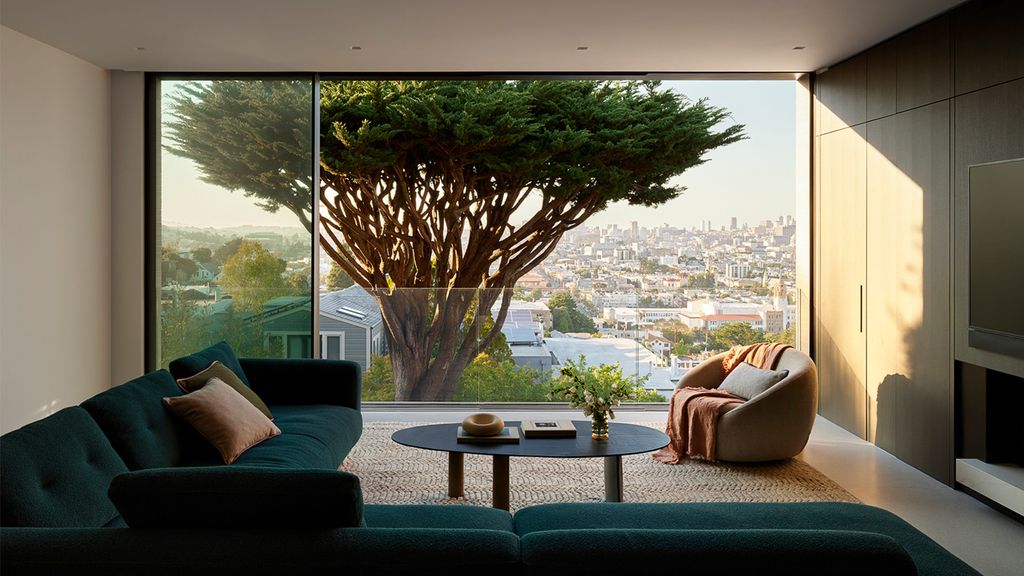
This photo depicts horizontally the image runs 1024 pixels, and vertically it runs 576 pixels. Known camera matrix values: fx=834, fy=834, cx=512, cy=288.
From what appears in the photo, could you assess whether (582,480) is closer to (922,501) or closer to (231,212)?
(922,501)

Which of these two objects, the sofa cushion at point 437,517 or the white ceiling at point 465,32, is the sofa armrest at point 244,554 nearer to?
the sofa cushion at point 437,517

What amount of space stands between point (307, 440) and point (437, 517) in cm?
131

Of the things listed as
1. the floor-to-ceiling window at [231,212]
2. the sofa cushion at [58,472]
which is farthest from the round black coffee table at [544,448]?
the floor-to-ceiling window at [231,212]

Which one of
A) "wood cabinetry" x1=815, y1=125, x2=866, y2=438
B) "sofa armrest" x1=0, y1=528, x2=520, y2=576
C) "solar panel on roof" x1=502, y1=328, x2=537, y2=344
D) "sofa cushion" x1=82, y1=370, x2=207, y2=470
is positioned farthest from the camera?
"solar panel on roof" x1=502, y1=328, x2=537, y2=344

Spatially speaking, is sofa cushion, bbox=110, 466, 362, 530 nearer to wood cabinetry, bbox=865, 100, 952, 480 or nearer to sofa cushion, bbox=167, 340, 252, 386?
sofa cushion, bbox=167, 340, 252, 386

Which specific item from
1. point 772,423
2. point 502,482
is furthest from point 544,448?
point 772,423

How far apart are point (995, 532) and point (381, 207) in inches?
254

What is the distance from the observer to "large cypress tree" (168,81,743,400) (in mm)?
7148

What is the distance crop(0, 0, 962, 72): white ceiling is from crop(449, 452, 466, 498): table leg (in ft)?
7.88

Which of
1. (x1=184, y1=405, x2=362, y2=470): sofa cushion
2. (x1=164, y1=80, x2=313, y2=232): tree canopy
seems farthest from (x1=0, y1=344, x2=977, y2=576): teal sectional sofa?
(x1=164, y1=80, x2=313, y2=232): tree canopy

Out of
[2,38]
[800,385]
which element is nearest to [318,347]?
[2,38]

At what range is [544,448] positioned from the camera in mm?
3883

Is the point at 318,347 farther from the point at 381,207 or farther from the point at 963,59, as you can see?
the point at 963,59

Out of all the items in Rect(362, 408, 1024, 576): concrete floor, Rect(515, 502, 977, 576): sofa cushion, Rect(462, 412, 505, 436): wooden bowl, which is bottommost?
Rect(362, 408, 1024, 576): concrete floor
